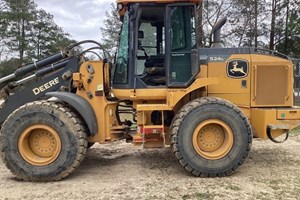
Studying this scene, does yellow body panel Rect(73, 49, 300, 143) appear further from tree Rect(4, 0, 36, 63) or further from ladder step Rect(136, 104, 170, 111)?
tree Rect(4, 0, 36, 63)

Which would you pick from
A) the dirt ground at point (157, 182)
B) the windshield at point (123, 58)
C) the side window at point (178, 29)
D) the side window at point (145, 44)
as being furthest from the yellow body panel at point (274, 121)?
the windshield at point (123, 58)

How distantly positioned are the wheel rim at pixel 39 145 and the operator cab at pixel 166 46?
131 cm

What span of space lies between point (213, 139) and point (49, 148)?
249cm

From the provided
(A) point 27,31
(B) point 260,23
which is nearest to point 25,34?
(A) point 27,31

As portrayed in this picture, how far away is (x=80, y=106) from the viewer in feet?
18.6

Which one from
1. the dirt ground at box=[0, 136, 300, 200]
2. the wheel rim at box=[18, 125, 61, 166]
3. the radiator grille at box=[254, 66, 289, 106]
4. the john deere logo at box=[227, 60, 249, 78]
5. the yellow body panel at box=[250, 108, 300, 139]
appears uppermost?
the john deere logo at box=[227, 60, 249, 78]

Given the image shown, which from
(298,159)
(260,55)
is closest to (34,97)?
(260,55)

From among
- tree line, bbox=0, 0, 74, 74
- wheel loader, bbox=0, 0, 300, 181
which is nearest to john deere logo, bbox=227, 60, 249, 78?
wheel loader, bbox=0, 0, 300, 181

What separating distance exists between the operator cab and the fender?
65cm

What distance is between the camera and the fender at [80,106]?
18.5 feet

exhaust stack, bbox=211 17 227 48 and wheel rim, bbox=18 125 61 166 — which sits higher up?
exhaust stack, bbox=211 17 227 48

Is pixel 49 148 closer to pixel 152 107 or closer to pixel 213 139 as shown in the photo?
pixel 152 107

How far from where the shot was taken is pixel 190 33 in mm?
5840

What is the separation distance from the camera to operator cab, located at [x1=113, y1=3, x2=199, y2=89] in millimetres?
5766
